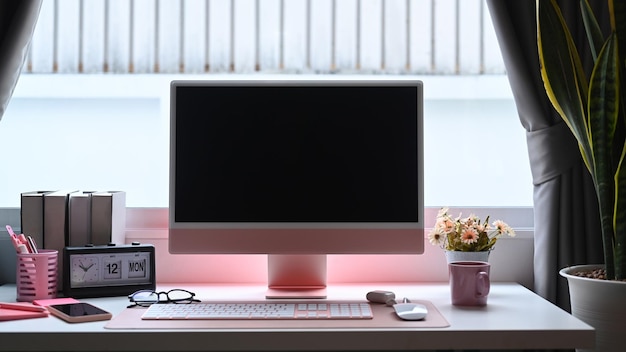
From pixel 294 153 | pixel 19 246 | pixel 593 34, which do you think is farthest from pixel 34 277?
pixel 593 34

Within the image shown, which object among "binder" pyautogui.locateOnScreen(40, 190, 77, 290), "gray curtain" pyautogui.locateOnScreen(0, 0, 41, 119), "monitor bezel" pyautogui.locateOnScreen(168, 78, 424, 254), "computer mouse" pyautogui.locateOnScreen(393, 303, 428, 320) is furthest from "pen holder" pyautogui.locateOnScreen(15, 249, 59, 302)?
Answer: "computer mouse" pyautogui.locateOnScreen(393, 303, 428, 320)

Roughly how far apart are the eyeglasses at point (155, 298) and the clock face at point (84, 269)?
110mm

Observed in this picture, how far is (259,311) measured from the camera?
54.2 inches

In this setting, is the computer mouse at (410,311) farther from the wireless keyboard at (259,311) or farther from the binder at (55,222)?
the binder at (55,222)

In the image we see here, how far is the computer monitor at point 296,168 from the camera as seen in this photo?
1.58 metres

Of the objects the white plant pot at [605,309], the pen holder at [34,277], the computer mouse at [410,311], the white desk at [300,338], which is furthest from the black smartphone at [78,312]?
the white plant pot at [605,309]

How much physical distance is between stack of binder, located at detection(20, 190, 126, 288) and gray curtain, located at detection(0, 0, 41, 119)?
32 centimetres

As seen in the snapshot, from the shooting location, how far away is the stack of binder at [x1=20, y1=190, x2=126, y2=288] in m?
1.69

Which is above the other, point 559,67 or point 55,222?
point 559,67

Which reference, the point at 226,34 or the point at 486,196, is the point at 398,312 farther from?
the point at 226,34

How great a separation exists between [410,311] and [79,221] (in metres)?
0.88

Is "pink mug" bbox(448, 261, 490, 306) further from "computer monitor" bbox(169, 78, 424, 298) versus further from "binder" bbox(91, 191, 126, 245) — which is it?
"binder" bbox(91, 191, 126, 245)

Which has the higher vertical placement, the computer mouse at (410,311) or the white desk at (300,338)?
the computer mouse at (410,311)

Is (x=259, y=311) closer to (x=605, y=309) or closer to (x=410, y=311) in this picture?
(x=410, y=311)
